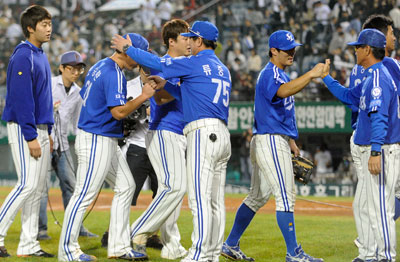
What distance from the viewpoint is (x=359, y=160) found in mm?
6012

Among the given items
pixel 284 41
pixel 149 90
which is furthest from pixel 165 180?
pixel 284 41

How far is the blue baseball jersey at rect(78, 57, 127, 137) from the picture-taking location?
5535mm

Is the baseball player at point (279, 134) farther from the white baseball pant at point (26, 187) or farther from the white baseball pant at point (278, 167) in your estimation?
the white baseball pant at point (26, 187)

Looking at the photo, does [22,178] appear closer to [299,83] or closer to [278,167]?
[278,167]

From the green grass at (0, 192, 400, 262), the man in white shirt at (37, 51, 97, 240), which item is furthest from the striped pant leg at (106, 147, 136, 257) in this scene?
the man in white shirt at (37, 51, 97, 240)

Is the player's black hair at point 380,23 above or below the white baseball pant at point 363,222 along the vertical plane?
above

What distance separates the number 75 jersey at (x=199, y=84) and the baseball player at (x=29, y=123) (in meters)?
1.32

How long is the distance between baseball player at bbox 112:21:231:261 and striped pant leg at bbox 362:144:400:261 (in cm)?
131

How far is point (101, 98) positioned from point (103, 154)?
51 cm

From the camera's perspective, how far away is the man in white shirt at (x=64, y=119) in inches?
293

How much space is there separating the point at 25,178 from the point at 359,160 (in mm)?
3206

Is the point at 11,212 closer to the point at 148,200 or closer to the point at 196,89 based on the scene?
the point at 196,89

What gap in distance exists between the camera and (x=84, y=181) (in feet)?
18.2

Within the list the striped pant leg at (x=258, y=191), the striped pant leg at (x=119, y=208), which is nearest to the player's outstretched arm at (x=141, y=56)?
the striped pant leg at (x=119, y=208)
